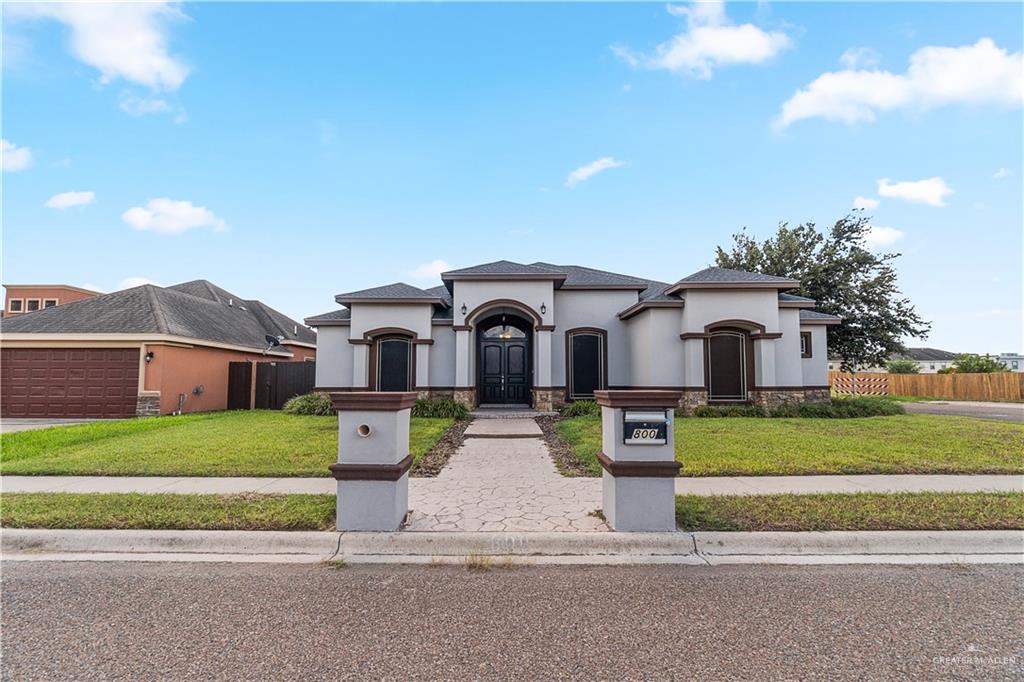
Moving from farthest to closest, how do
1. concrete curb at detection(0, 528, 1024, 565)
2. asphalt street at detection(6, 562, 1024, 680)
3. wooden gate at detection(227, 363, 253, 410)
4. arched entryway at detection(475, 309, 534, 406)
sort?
wooden gate at detection(227, 363, 253, 410) → arched entryway at detection(475, 309, 534, 406) → concrete curb at detection(0, 528, 1024, 565) → asphalt street at detection(6, 562, 1024, 680)

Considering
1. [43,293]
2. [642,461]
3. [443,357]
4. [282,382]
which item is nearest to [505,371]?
[443,357]

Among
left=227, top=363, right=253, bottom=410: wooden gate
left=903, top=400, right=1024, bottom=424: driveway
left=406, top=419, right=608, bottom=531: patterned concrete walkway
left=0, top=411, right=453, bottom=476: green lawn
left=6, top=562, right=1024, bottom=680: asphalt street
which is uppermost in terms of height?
left=227, top=363, right=253, bottom=410: wooden gate

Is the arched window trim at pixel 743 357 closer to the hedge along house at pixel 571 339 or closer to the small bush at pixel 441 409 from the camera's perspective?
the hedge along house at pixel 571 339

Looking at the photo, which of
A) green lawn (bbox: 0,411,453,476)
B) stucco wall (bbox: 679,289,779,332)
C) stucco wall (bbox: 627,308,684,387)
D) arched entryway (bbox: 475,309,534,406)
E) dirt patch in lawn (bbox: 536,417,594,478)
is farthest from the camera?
arched entryway (bbox: 475,309,534,406)

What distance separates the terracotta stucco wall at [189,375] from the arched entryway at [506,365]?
33.4 ft

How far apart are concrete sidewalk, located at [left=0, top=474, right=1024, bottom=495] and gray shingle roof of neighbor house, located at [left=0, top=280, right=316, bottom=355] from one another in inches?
444

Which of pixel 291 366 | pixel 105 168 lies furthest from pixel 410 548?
pixel 105 168

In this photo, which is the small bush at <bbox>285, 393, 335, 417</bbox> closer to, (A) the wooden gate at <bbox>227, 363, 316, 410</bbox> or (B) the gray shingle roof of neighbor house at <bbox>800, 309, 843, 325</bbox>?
(A) the wooden gate at <bbox>227, 363, 316, 410</bbox>

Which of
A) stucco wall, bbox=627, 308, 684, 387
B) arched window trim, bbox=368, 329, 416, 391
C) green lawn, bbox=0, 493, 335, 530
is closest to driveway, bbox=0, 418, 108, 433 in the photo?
arched window trim, bbox=368, 329, 416, 391

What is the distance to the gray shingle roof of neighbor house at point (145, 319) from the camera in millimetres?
16266

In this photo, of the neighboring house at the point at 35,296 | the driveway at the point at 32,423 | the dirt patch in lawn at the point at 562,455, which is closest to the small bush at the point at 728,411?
the dirt patch in lawn at the point at 562,455

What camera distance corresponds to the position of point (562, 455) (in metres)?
8.80

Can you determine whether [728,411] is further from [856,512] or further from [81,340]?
[81,340]

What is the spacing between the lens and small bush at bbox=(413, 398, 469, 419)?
46.2 feet
